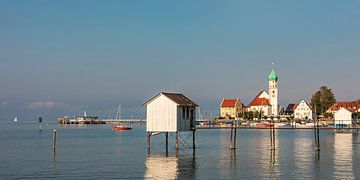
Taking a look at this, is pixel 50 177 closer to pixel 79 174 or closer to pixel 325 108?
pixel 79 174

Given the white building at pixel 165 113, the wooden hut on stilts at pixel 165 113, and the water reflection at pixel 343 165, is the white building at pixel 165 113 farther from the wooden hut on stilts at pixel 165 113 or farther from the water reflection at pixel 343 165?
the water reflection at pixel 343 165

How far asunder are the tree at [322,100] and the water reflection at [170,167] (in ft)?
453

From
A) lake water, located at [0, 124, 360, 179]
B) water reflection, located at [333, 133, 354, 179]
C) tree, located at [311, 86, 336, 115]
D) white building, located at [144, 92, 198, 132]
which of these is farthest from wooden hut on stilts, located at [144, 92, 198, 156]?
tree, located at [311, 86, 336, 115]

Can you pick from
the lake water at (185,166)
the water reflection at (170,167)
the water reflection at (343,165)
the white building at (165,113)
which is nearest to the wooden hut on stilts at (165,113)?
the white building at (165,113)

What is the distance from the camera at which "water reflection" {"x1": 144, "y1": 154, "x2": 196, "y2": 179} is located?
44781mm

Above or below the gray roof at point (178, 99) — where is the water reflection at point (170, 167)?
below

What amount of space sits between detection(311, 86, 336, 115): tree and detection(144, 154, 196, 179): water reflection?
138m

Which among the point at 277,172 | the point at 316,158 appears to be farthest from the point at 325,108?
the point at 277,172

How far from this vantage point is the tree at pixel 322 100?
190875 mm

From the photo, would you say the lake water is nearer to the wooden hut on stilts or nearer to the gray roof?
the wooden hut on stilts

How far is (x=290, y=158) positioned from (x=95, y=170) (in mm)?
23621

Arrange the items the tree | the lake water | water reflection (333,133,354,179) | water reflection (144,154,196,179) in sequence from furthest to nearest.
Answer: the tree, water reflection (144,154,196,179), the lake water, water reflection (333,133,354,179)

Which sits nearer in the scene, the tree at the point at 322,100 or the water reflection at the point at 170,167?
the water reflection at the point at 170,167

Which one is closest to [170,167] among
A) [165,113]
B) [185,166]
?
[185,166]
